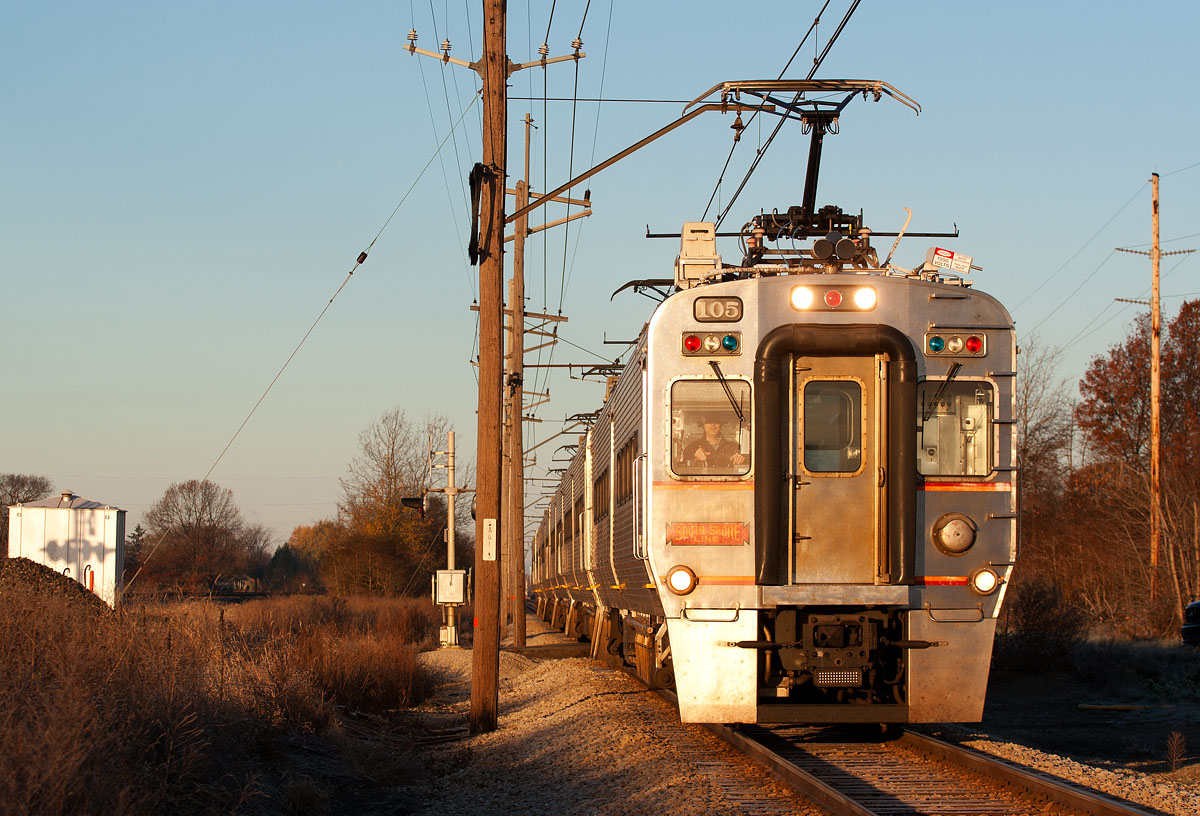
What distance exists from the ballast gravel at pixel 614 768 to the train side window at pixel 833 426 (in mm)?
2338

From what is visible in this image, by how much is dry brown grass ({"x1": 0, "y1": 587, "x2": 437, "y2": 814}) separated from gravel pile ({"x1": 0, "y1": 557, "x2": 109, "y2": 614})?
0.15m

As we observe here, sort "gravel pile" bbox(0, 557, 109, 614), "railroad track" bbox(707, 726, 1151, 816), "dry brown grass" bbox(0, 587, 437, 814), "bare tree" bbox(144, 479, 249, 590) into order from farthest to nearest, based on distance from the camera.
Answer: "bare tree" bbox(144, 479, 249, 590), "gravel pile" bbox(0, 557, 109, 614), "railroad track" bbox(707, 726, 1151, 816), "dry brown grass" bbox(0, 587, 437, 814)

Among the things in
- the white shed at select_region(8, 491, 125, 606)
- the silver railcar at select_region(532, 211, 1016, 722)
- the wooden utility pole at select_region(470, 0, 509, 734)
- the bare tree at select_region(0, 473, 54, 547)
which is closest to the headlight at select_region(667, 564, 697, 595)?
the silver railcar at select_region(532, 211, 1016, 722)

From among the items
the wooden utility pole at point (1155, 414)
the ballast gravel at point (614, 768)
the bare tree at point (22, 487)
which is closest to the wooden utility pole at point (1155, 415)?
the wooden utility pole at point (1155, 414)

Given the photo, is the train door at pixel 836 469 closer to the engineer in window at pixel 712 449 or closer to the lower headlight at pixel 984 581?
the engineer in window at pixel 712 449

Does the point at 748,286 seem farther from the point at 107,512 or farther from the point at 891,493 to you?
the point at 107,512

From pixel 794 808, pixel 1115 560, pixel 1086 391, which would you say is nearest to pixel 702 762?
pixel 794 808

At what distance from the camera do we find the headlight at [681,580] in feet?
28.7

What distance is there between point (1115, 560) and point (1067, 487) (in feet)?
34.7

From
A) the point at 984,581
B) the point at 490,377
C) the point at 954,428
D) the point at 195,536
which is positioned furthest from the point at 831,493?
the point at 195,536

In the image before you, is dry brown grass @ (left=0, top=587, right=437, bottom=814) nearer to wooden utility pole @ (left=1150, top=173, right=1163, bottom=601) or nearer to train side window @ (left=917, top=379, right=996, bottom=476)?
train side window @ (left=917, top=379, right=996, bottom=476)

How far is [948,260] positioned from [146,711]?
6692 millimetres

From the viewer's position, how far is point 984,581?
874 cm

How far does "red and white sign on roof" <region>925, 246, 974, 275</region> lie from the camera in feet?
30.4
